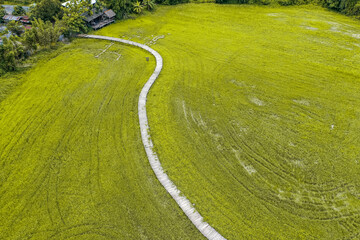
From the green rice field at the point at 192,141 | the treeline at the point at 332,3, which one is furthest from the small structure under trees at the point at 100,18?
the treeline at the point at 332,3

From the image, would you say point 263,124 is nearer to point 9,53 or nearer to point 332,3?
point 9,53

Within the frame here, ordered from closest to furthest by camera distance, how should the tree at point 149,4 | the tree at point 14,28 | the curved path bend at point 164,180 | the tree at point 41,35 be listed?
1. the curved path bend at point 164,180
2. the tree at point 41,35
3. the tree at point 14,28
4. the tree at point 149,4

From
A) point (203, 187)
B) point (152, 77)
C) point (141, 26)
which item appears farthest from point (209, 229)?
point (141, 26)

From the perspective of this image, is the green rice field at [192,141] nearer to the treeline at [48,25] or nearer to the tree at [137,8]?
the treeline at [48,25]

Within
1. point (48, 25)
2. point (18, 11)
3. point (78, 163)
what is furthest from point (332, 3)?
point (18, 11)

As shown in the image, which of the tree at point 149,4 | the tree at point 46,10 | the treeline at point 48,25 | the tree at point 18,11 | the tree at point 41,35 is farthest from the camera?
the tree at point 149,4

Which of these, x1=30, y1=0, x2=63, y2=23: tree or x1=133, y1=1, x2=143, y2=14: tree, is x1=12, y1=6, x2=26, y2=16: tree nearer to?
x1=30, y1=0, x2=63, y2=23: tree

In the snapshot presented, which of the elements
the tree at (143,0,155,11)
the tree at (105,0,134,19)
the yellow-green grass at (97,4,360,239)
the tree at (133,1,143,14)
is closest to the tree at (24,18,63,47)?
the yellow-green grass at (97,4,360,239)
